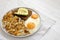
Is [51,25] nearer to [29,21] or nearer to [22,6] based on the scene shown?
[29,21]

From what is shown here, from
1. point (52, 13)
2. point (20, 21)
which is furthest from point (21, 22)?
point (52, 13)

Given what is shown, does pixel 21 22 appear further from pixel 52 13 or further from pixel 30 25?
pixel 52 13

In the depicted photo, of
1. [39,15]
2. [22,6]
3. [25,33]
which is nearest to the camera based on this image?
[25,33]

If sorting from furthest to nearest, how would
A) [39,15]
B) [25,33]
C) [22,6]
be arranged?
1. [22,6]
2. [39,15]
3. [25,33]

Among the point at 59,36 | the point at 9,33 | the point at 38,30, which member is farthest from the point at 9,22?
the point at 59,36
